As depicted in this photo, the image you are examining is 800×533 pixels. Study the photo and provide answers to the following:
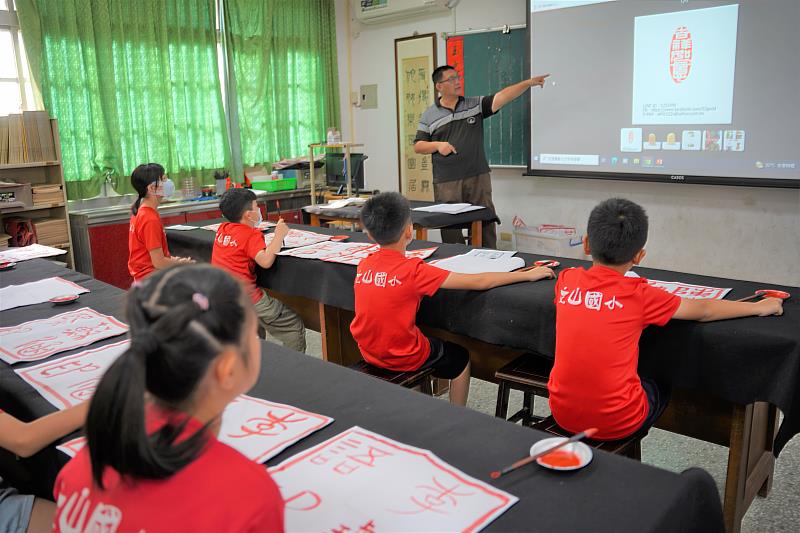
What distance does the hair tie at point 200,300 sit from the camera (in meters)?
0.75

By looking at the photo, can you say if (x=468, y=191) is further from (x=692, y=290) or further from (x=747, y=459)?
(x=747, y=459)

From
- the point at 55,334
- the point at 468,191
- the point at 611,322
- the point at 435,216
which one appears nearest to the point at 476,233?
the point at 435,216

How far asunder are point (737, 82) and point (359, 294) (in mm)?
2930

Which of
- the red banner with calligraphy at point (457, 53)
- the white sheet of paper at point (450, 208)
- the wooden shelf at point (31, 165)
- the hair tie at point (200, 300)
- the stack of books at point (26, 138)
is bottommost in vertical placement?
the white sheet of paper at point (450, 208)

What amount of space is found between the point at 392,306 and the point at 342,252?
0.78 meters

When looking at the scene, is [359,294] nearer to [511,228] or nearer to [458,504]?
[458,504]

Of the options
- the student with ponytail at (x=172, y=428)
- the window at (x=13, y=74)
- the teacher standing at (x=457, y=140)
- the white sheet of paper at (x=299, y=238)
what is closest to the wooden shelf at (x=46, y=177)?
the window at (x=13, y=74)

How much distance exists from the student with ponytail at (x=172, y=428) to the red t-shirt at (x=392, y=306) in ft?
4.33

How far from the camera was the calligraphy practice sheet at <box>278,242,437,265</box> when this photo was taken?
106 inches

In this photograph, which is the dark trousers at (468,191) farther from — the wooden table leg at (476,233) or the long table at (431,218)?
the wooden table leg at (476,233)

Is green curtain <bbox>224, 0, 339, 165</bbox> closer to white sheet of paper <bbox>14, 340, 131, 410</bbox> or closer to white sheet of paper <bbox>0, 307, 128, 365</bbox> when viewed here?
white sheet of paper <bbox>0, 307, 128, 365</bbox>

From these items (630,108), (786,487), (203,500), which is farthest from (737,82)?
(203,500)

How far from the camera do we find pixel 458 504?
3.10 feet

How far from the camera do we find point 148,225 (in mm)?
3105
